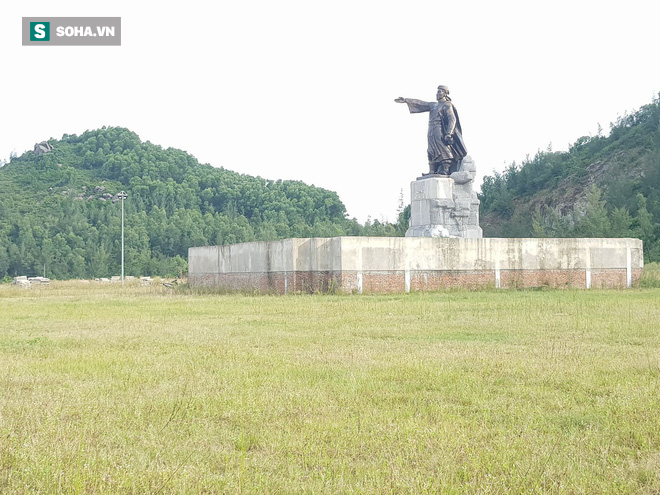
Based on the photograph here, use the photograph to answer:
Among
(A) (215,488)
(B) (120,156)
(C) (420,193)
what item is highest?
(B) (120,156)

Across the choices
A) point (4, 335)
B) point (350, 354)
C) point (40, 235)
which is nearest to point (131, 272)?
point (40, 235)

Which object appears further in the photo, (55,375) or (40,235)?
(40,235)

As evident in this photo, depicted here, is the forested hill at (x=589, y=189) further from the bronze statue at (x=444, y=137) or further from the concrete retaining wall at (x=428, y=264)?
the bronze statue at (x=444, y=137)

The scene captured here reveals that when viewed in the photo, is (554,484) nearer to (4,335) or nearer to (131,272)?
(4,335)

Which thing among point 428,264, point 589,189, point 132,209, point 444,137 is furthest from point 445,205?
point 132,209

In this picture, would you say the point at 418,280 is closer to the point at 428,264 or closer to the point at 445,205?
the point at 428,264

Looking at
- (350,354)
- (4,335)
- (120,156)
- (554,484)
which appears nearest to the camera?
(554,484)

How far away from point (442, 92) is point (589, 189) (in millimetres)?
40122

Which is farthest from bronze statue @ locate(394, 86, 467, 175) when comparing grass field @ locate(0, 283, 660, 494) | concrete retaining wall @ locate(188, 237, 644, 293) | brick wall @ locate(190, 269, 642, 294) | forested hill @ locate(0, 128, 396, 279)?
forested hill @ locate(0, 128, 396, 279)

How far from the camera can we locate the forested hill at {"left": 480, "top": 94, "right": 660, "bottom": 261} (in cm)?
4656

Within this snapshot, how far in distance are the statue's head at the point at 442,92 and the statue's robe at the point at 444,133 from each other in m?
0.22

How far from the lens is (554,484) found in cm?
453

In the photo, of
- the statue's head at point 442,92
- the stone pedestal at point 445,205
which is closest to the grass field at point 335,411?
the stone pedestal at point 445,205

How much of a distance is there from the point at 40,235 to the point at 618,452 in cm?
8732
